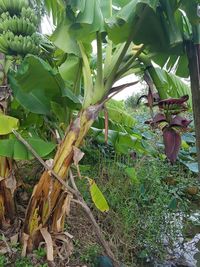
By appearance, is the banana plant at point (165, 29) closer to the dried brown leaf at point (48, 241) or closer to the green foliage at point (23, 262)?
the dried brown leaf at point (48, 241)

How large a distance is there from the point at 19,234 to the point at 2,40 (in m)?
0.90

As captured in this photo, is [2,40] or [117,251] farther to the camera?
[117,251]

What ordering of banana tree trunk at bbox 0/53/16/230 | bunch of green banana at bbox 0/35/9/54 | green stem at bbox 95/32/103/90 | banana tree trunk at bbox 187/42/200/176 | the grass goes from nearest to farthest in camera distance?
banana tree trunk at bbox 187/42/200/176, bunch of green banana at bbox 0/35/9/54, green stem at bbox 95/32/103/90, banana tree trunk at bbox 0/53/16/230, the grass

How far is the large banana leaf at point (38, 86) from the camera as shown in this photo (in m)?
1.28

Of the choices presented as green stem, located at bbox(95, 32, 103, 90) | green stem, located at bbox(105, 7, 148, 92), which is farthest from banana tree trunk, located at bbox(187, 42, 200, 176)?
green stem, located at bbox(95, 32, 103, 90)

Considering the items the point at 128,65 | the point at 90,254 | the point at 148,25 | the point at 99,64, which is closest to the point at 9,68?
the point at 99,64

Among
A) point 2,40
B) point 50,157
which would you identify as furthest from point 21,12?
point 50,157

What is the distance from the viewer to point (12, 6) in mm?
1333

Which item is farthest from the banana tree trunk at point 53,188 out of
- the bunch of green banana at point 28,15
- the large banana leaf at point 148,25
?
the bunch of green banana at point 28,15

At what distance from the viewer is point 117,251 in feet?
5.47

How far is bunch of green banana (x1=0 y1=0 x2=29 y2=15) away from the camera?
1327 millimetres

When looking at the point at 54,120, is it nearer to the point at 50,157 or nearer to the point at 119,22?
the point at 50,157

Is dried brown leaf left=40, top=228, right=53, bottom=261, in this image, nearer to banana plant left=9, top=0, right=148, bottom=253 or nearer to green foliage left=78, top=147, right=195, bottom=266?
banana plant left=9, top=0, right=148, bottom=253

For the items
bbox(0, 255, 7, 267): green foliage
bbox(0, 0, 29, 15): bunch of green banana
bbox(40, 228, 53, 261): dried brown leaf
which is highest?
bbox(0, 0, 29, 15): bunch of green banana
